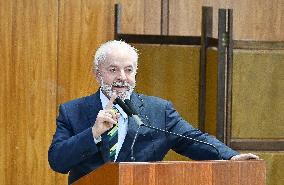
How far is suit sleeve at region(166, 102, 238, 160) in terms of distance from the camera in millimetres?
2768

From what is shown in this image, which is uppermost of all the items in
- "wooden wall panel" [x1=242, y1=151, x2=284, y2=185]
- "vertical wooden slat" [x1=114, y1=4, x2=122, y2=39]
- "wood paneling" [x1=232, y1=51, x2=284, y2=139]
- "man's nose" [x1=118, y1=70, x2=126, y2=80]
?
"vertical wooden slat" [x1=114, y1=4, x2=122, y2=39]

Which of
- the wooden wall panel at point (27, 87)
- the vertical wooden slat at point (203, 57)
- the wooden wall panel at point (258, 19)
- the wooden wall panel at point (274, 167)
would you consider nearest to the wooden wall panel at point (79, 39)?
the wooden wall panel at point (27, 87)

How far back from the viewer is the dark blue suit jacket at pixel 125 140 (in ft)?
8.71

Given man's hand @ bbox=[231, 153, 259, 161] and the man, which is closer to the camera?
man's hand @ bbox=[231, 153, 259, 161]

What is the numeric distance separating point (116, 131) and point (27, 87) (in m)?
2.03

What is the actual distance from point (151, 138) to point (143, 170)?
659mm

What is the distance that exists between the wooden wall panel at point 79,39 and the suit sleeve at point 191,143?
6.23 feet

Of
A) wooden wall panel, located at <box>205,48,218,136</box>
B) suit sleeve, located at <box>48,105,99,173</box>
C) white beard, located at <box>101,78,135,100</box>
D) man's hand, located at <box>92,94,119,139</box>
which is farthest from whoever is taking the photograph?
wooden wall panel, located at <box>205,48,218,136</box>

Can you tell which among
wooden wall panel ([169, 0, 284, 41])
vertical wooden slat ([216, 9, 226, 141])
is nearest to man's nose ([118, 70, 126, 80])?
vertical wooden slat ([216, 9, 226, 141])

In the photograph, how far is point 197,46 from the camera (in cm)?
451

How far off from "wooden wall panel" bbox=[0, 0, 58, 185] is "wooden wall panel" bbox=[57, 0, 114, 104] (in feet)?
0.18

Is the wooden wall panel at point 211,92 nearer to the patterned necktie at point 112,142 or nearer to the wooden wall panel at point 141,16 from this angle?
the wooden wall panel at point 141,16

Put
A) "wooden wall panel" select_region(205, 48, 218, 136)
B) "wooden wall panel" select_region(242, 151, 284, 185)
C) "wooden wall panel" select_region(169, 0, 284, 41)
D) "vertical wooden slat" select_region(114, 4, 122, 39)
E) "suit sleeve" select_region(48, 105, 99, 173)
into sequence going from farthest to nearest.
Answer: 1. "wooden wall panel" select_region(169, 0, 284, 41)
2. "vertical wooden slat" select_region(114, 4, 122, 39)
3. "wooden wall panel" select_region(242, 151, 284, 185)
4. "wooden wall panel" select_region(205, 48, 218, 136)
5. "suit sleeve" select_region(48, 105, 99, 173)

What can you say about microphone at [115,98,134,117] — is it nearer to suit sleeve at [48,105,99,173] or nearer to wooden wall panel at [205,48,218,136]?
suit sleeve at [48,105,99,173]
